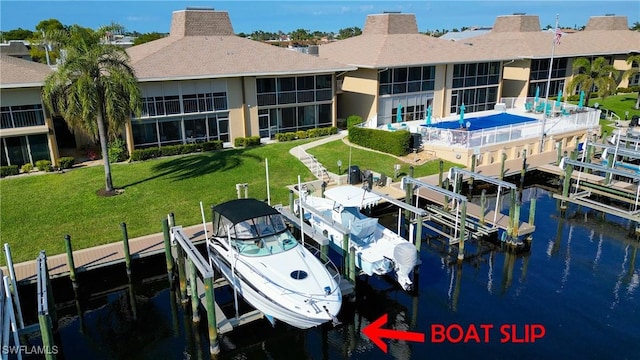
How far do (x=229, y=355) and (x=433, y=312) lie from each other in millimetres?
7665

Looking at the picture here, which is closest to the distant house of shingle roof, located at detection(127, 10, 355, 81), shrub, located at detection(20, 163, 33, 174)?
shingle roof, located at detection(127, 10, 355, 81)

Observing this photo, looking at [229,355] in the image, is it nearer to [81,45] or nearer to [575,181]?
[81,45]

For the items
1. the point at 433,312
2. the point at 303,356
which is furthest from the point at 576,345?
the point at 303,356

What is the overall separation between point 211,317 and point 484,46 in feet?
145

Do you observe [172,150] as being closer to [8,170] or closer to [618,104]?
[8,170]

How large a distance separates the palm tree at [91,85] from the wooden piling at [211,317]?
12961 mm

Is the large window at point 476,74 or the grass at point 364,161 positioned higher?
the large window at point 476,74

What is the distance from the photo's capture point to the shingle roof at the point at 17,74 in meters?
27.7

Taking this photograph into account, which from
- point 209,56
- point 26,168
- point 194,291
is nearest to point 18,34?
point 209,56

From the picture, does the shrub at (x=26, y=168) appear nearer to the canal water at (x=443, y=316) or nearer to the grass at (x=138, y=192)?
the grass at (x=138, y=192)

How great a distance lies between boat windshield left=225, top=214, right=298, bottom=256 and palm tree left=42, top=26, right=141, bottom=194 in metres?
10.7

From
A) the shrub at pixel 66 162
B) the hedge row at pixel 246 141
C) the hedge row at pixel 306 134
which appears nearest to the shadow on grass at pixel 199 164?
the hedge row at pixel 246 141

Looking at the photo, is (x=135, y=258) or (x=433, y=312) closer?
(x=433, y=312)

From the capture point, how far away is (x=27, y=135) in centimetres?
2977
